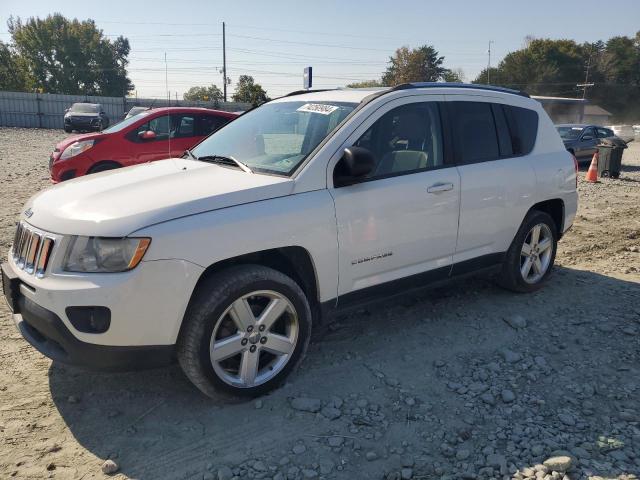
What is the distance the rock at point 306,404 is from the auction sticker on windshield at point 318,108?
2.01 m

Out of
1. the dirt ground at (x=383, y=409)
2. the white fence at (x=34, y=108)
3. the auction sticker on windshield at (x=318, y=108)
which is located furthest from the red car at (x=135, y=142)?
the white fence at (x=34, y=108)

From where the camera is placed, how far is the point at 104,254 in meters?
2.84

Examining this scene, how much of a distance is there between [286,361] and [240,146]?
1.67 m

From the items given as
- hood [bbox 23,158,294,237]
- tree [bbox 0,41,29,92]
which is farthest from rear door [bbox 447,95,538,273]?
tree [bbox 0,41,29,92]

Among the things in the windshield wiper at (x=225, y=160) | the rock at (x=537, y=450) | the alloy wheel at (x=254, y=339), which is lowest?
the rock at (x=537, y=450)

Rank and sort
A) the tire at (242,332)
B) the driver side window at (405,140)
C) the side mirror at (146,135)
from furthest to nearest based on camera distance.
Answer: the side mirror at (146,135) → the driver side window at (405,140) → the tire at (242,332)

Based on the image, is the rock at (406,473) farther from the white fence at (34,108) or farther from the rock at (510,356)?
the white fence at (34,108)

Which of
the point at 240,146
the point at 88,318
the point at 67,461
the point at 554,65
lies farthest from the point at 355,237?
the point at 554,65

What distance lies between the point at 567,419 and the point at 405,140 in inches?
84.6

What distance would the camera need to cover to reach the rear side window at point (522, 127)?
4.86 meters

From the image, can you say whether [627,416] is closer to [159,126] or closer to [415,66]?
[159,126]

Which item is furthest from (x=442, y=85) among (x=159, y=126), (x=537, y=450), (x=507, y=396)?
(x=159, y=126)

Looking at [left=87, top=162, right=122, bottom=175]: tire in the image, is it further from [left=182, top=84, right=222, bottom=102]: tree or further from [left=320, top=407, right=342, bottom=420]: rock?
[left=182, top=84, right=222, bottom=102]: tree

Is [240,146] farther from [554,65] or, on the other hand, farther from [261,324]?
[554,65]
